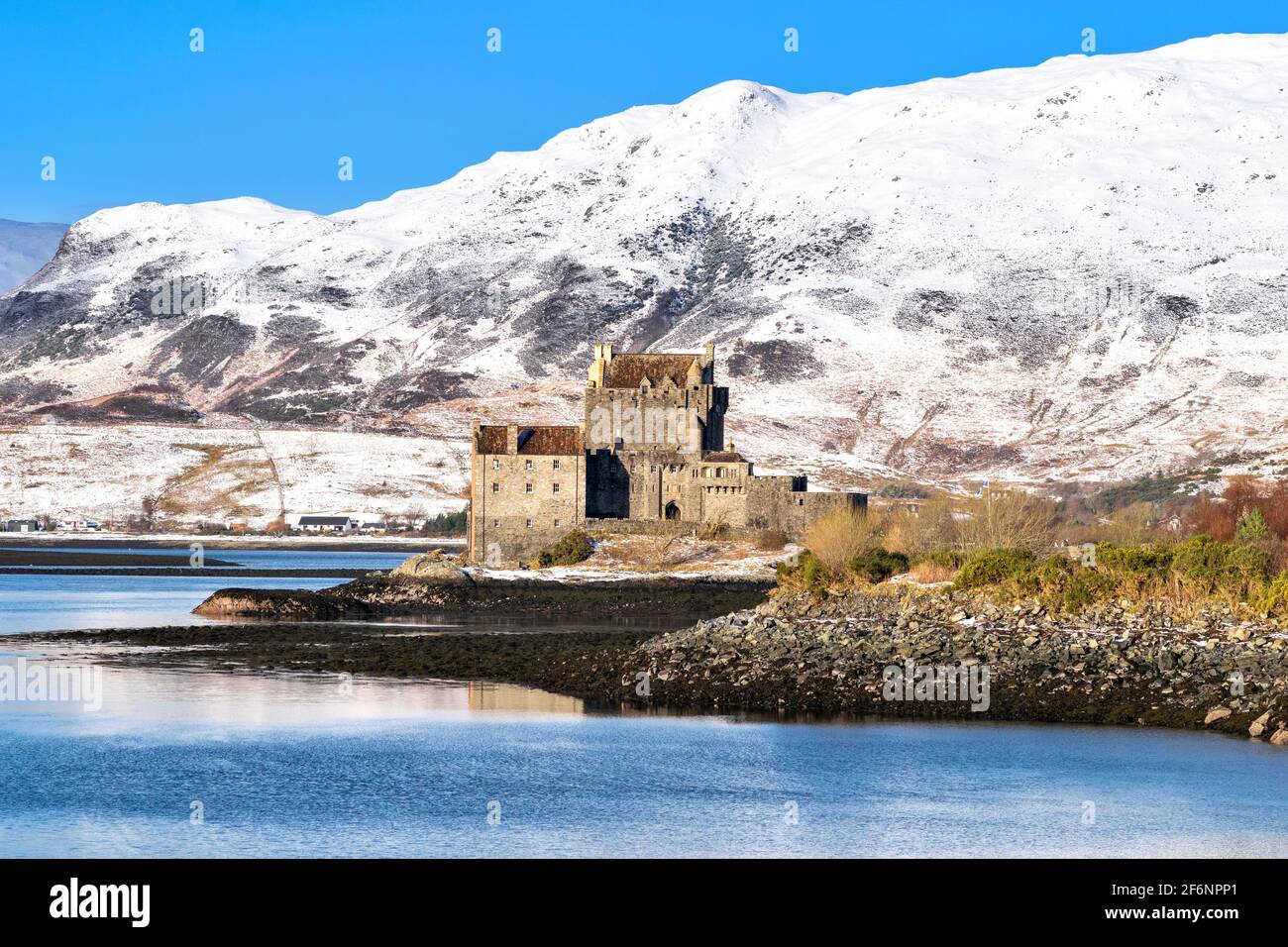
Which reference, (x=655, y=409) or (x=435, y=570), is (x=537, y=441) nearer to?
(x=655, y=409)

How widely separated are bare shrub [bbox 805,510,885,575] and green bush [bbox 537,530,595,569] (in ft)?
45.3

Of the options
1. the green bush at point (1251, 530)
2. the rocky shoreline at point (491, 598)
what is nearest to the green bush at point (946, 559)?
the green bush at point (1251, 530)

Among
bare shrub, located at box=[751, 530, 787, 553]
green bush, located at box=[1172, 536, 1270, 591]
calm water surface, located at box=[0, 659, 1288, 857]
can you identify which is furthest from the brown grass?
bare shrub, located at box=[751, 530, 787, 553]

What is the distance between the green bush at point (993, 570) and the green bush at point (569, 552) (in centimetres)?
3912

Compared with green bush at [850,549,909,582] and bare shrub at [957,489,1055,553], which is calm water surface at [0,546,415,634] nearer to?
green bush at [850,549,909,582]

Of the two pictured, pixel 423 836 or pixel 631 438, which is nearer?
pixel 423 836

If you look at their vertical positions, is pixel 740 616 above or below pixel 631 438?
below

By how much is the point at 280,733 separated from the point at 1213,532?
4610 centimetres

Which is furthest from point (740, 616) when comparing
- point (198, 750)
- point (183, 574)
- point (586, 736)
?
point (183, 574)

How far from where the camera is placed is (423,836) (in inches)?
1121

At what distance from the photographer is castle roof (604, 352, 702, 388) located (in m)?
Result: 107

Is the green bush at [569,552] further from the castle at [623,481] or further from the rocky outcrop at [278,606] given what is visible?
the rocky outcrop at [278,606]

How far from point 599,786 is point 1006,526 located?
45.2m
